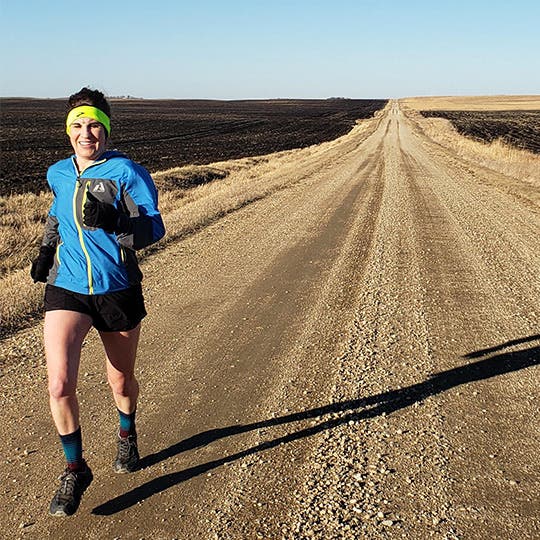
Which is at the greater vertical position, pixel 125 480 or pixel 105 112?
pixel 105 112

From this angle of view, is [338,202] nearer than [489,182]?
Yes

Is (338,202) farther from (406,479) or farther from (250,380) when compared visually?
(406,479)

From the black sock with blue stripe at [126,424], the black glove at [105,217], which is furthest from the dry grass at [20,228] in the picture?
the black glove at [105,217]

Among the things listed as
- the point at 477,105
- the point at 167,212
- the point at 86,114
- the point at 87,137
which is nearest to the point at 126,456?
the point at 87,137

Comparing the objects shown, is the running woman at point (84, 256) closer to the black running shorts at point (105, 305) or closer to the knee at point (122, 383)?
the black running shorts at point (105, 305)

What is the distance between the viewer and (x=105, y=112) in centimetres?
303

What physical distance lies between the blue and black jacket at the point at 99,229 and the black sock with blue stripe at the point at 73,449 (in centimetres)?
73

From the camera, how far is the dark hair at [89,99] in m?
2.98

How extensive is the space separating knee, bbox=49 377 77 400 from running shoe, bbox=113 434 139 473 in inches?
24.3

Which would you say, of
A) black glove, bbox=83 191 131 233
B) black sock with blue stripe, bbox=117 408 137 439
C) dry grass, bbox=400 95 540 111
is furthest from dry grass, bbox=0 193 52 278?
dry grass, bbox=400 95 540 111

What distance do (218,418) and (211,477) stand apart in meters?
0.69

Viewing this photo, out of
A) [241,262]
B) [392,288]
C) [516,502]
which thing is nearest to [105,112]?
[516,502]

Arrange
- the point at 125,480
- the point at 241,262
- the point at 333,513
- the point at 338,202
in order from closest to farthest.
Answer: the point at 333,513 → the point at 125,480 → the point at 241,262 → the point at 338,202

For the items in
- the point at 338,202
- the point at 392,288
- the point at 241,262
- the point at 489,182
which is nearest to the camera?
the point at 392,288
